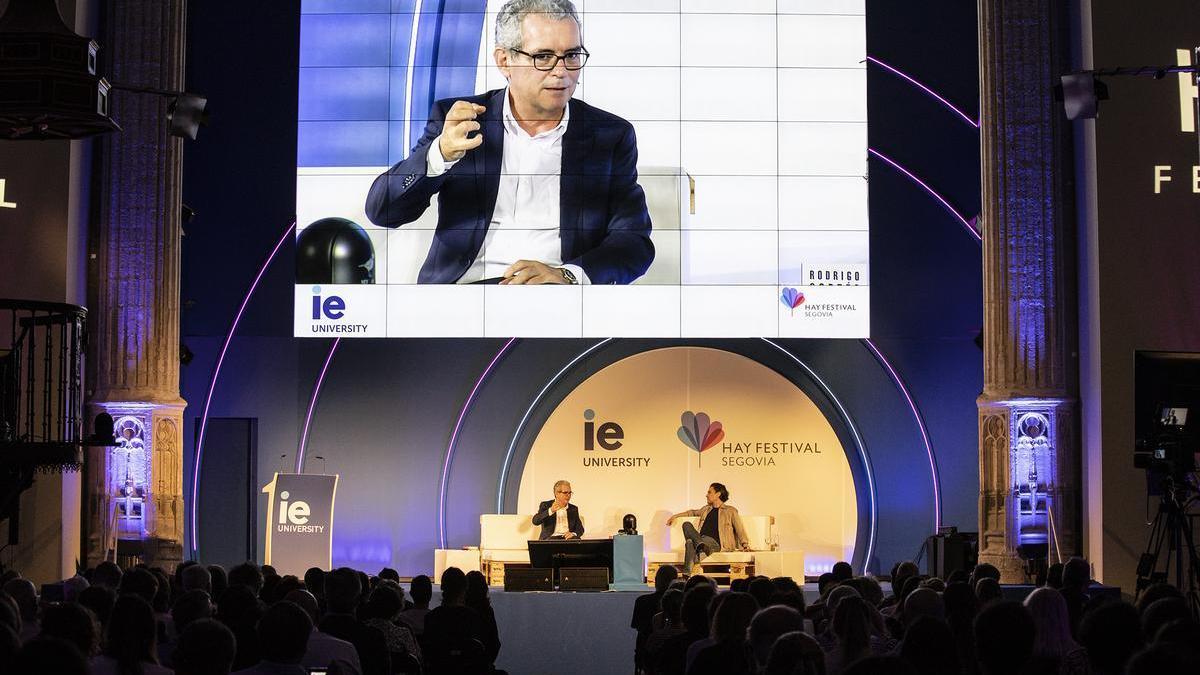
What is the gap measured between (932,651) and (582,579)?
7622 mm

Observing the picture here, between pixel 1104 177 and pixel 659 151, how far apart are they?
3.90 m

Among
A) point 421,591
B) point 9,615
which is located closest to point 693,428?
point 421,591

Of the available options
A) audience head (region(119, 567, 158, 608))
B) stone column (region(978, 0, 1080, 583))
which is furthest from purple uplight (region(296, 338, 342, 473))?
audience head (region(119, 567, 158, 608))

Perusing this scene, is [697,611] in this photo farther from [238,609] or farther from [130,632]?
[130,632]

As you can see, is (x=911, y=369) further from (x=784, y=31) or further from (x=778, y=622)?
(x=778, y=622)

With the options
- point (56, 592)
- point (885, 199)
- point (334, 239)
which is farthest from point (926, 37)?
point (56, 592)

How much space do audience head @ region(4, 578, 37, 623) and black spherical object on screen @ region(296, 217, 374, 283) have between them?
6.53 meters

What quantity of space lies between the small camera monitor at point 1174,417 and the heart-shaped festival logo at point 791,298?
328 centimetres

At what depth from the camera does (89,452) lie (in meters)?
13.1

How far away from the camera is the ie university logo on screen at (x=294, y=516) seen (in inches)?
514

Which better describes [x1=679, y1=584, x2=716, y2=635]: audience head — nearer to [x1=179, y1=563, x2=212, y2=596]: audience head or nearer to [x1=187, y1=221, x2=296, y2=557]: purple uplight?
[x1=179, y1=563, x2=212, y2=596]: audience head

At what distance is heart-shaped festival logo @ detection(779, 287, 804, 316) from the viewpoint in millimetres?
13516

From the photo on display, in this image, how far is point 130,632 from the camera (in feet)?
15.1

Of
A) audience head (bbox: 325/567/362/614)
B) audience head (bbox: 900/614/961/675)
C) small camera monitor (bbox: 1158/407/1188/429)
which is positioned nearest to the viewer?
audience head (bbox: 900/614/961/675)
